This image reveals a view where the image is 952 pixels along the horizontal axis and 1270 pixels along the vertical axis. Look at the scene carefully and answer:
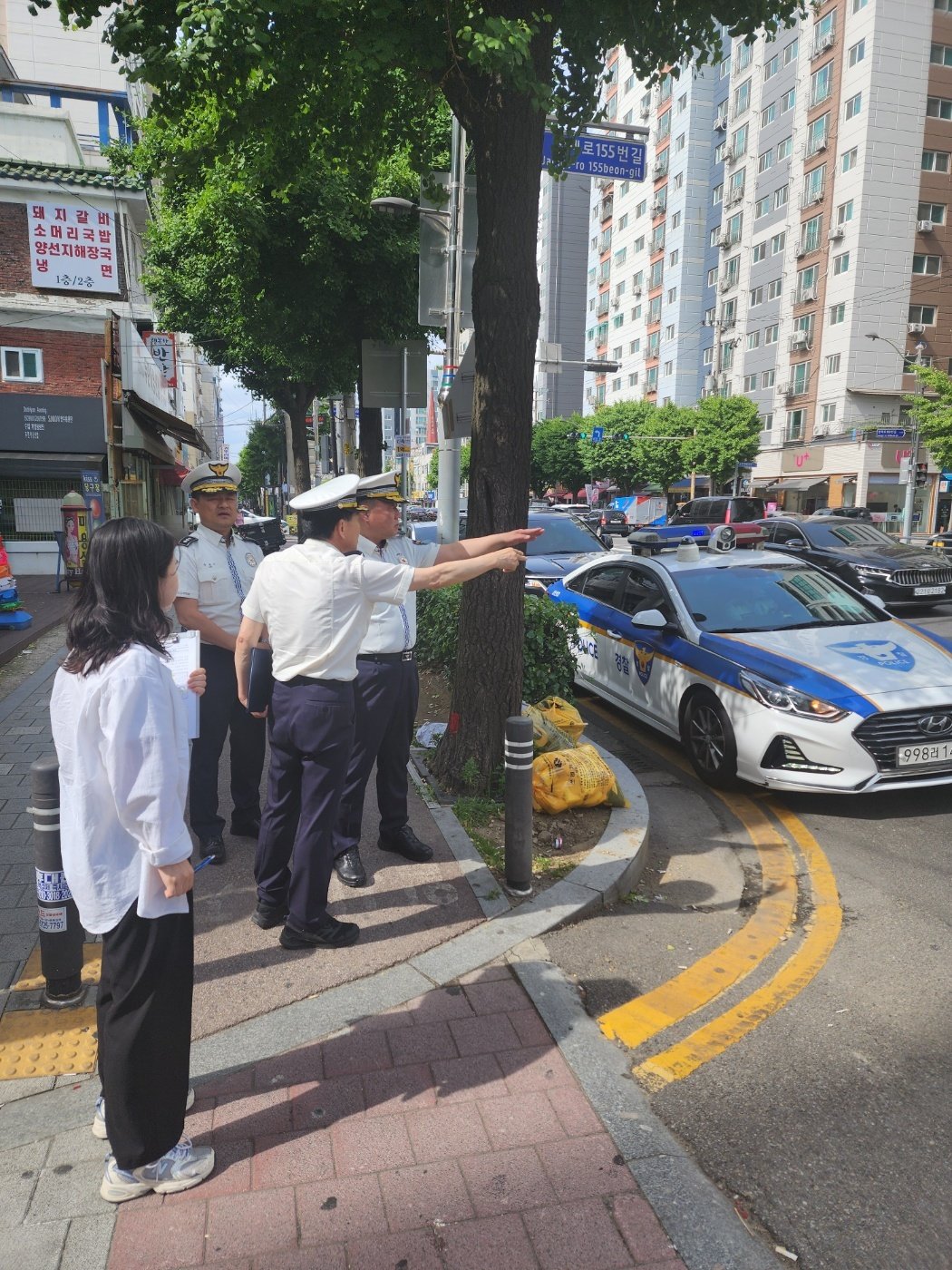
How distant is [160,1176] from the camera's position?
246 cm

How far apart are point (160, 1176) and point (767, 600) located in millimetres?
5495

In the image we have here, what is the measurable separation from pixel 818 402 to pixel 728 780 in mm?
46196

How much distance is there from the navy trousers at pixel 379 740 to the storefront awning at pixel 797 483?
1861 inches

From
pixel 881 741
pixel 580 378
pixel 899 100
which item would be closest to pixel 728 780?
pixel 881 741

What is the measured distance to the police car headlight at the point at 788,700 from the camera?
5180 mm

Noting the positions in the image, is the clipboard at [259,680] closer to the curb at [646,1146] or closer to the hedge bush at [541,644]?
the curb at [646,1146]

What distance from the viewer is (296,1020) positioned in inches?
127

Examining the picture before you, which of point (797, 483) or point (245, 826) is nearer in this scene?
point (245, 826)

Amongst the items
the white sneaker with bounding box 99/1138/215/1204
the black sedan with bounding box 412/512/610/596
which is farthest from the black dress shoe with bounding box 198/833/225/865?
the black sedan with bounding box 412/512/610/596

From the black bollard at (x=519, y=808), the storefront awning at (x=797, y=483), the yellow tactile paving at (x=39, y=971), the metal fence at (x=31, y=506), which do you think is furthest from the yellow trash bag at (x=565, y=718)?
the storefront awning at (x=797, y=483)

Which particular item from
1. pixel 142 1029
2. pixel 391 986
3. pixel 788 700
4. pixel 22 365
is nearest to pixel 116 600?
pixel 142 1029

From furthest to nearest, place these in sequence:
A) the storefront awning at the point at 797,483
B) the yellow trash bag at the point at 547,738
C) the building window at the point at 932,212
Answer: the storefront awning at the point at 797,483 < the building window at the point at 932,212 < the yellow trash bag at the point at 547,738

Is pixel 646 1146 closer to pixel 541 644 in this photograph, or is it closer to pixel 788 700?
pixel 788 700

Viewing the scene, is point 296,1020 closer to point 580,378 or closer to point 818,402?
point 818,402
